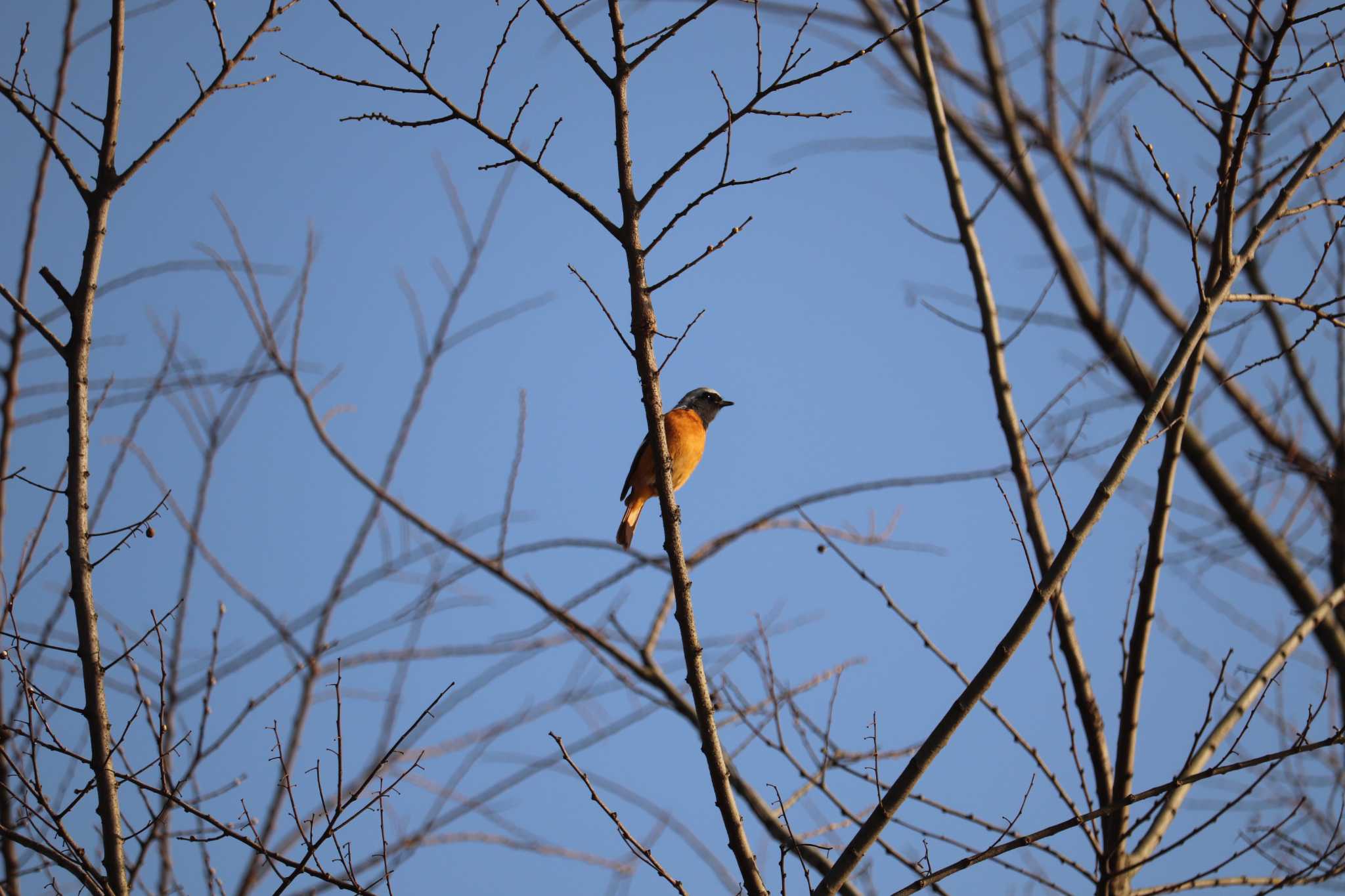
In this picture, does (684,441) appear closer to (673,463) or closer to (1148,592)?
(673,463)

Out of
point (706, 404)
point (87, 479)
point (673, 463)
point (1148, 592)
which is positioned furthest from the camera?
point (706, 404)

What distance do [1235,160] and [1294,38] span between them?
982 mm


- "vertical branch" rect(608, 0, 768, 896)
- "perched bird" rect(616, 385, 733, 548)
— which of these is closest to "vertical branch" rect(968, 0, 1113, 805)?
"vertical branch" rect(608, 0, 768, 896)

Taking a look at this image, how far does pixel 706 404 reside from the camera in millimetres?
8008

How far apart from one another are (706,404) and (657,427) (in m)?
5.03

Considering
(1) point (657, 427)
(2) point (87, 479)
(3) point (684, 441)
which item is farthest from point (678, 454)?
(2) point (87, 479)

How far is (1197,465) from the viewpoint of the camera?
5.46 metres

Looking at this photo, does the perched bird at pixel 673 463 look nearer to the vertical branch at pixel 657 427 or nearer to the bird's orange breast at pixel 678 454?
the bird's orange breast at pixel 678 454

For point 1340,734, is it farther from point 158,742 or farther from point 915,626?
point 158,742

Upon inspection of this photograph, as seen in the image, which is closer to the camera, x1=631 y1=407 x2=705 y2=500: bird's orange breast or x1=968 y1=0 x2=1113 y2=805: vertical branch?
x1=968 y1=0 x2=1113 y2=805: vertical branch

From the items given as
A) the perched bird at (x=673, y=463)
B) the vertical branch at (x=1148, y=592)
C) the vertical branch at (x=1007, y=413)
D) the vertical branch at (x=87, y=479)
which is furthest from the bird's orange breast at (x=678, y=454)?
the vertical branch at (x=87, y=479)

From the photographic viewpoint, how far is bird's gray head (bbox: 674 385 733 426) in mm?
7945

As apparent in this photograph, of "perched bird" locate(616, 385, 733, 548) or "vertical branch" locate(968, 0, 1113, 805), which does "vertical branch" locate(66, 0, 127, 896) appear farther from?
"perched bird" locate(616, 385, 733, 548)

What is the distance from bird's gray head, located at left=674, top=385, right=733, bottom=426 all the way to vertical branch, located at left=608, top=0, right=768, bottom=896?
15.8 feet
